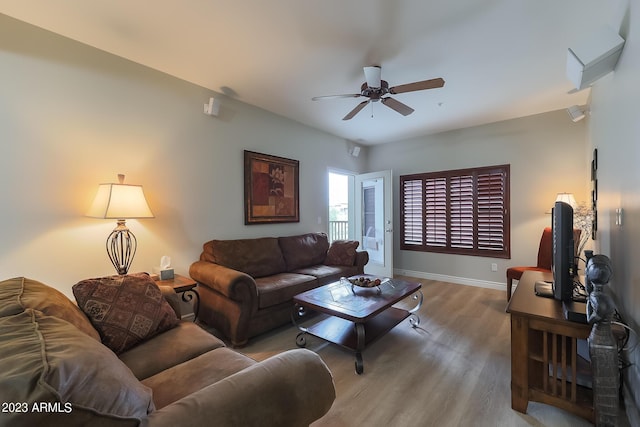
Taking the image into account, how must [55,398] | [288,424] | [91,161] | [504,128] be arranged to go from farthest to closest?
[504,128]
[91,161]
[288,424]
[55,398]

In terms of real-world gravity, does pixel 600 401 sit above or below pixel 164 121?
below

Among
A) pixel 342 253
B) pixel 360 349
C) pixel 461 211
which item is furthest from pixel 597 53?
pixel 342 253

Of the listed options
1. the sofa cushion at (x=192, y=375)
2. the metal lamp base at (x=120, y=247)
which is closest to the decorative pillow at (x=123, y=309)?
the sofa cushion at (x=192, y=375)

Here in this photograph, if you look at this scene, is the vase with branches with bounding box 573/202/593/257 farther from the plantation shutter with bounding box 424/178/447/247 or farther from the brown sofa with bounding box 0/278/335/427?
the brown sofa with bounding box 0/278/335/427

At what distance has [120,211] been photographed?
2.18 meters

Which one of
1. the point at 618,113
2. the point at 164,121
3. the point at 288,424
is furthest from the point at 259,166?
the point at 618,113

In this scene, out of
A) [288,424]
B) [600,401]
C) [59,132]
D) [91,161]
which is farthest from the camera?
[91,161]

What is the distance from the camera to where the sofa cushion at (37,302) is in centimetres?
106

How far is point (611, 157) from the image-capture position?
2.10m

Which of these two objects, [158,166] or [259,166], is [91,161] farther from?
[259,166]

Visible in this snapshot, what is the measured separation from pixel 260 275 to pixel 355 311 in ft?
A: 4.90

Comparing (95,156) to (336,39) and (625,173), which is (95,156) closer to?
(336,39)

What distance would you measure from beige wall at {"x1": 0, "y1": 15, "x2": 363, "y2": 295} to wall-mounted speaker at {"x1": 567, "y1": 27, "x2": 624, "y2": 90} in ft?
10.6

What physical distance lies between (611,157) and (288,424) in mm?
2874
